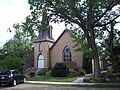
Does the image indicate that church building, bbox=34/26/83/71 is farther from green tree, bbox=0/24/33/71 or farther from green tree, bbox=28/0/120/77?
green tree, bbox=28/0/120/77

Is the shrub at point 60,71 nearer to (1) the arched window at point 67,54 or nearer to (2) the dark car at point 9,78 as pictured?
(1) the arched window at point 67,54

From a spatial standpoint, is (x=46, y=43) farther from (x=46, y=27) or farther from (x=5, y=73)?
(x=5, y=73)

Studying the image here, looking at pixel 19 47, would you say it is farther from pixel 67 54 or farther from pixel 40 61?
pixel 67 54

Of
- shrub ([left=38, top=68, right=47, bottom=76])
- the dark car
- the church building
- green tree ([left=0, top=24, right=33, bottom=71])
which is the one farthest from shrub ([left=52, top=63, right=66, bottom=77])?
green tree ([left=0, top=24, right=33, bottom=71])

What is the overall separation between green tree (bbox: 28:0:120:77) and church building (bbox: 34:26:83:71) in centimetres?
1640

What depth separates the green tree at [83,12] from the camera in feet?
81.4

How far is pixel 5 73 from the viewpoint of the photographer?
23703 mm

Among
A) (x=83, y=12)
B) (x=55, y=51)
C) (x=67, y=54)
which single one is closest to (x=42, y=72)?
(x=55, y=51)

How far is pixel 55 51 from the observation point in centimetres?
4759

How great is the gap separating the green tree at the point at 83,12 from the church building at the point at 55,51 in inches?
646

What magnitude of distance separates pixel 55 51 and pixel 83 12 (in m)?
22.1

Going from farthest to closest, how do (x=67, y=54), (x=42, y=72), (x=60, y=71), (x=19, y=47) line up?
(x=19, y=47) → (x=67, y=54) → (x=42, y=72) → (x=60, y=71)

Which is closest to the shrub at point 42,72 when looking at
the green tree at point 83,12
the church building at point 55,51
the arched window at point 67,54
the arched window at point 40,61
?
the church building at point 55,51

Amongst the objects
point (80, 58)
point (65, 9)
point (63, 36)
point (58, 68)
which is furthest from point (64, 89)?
point (63, 36)
